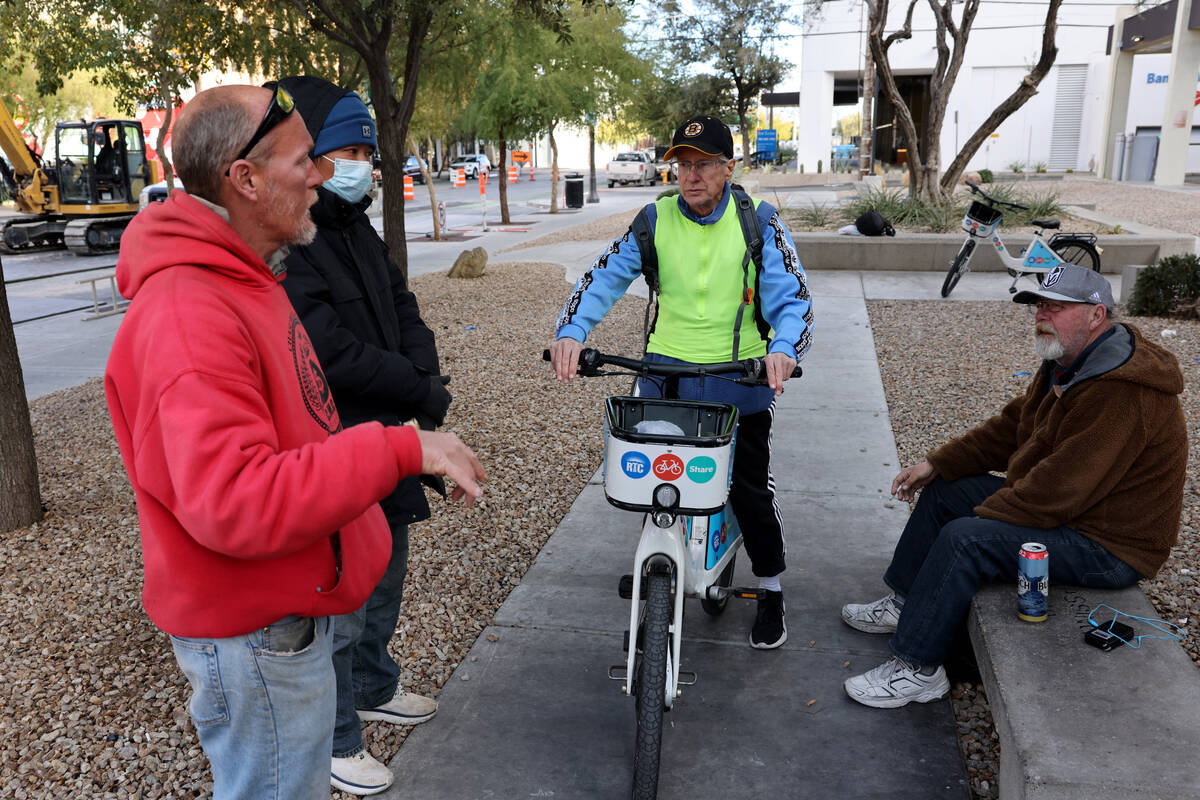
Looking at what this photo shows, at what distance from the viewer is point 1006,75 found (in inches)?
1638

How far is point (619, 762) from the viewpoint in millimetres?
3137

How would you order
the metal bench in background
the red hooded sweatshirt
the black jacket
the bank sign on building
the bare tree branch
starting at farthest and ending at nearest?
the bank sign on building, the bare tree branch, the metal bench in background, the black jacket, the red hooded sweatshirt

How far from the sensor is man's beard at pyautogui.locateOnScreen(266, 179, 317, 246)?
1689 mm

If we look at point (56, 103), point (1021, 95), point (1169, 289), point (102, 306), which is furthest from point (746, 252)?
point (56, 103)

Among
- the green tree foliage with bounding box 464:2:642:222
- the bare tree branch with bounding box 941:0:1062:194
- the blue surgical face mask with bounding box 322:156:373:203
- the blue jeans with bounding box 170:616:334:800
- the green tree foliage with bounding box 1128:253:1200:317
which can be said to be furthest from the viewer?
the green tree foliage with bounding box 464:2:642:222

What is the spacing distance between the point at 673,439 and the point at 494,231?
2276 cm

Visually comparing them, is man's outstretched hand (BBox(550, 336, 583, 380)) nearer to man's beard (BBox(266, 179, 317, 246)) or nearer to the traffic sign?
man's beard (BBox(266, 179, 317, 246))

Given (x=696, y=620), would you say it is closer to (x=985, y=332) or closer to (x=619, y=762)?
(x=619, y=762)

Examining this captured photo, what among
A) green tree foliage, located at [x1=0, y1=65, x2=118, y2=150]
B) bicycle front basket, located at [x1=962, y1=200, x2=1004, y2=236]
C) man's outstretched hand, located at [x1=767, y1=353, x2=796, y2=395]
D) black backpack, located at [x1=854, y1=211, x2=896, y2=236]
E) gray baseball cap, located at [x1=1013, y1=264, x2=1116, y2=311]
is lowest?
black backpack, located at [x1=854, y1=211, x2=896, y2=236]

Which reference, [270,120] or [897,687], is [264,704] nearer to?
[270,120]

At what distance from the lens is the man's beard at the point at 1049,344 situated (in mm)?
3262

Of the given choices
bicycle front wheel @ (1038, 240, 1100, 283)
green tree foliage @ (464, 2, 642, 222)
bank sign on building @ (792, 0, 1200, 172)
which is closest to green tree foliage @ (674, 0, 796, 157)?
bank sign on building @ (792, 0, 1200, 172)

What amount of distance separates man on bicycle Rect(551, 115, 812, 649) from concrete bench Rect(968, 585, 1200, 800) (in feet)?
3.50

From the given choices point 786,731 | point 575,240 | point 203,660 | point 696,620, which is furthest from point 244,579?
point 575,240
